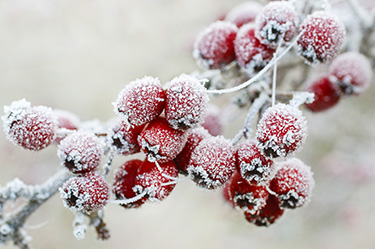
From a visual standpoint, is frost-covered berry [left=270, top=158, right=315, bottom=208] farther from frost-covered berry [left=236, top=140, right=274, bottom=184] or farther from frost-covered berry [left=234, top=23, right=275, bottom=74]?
frost-covered berry [left=234, top=23, right=275, bottom=74]

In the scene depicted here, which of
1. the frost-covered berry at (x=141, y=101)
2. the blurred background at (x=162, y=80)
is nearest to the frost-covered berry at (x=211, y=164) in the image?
the frost-covered berry at (x=141, y=101)

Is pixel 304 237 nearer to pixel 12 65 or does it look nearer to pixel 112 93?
pixel 112 93

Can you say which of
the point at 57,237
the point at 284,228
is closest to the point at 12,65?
the point at 57,237

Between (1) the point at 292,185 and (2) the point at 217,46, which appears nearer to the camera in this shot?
(1) the point at 292,185

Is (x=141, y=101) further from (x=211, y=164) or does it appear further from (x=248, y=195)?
(x=248, y=195)

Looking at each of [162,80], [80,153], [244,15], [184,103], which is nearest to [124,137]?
[80,153]

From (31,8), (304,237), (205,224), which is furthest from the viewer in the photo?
(205,224)

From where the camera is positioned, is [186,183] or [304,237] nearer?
[304,237]
